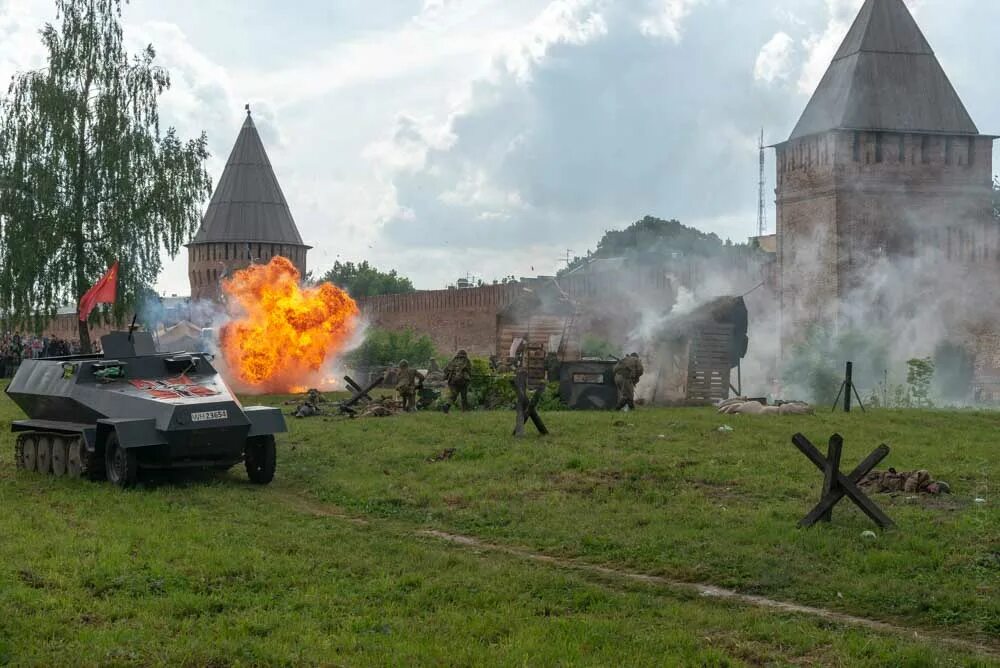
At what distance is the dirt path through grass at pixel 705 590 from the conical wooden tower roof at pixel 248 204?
4800cm

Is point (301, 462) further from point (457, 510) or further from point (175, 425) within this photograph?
point (457, 510)

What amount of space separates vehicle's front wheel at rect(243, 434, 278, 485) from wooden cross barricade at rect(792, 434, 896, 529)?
721cm

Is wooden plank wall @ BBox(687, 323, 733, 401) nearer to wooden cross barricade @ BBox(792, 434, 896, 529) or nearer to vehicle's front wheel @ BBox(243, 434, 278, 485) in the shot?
vehicle's front wheel @ BBox(243, 434, 278, 485)

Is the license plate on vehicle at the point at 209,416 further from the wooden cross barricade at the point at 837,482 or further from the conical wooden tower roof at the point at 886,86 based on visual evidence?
the conical wooden tower roof at the point at 886,86

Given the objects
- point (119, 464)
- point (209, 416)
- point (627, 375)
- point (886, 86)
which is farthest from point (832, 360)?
point (119, 464)

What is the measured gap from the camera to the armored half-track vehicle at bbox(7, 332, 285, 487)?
15414 millimetres

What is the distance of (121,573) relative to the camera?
9.95m

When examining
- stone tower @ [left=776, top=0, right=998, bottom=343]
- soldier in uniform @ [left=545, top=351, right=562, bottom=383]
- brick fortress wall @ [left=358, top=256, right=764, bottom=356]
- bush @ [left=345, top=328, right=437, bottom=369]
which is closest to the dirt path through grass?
soldier in uniform @ [left=545, top=351, right=562, bottom=383]

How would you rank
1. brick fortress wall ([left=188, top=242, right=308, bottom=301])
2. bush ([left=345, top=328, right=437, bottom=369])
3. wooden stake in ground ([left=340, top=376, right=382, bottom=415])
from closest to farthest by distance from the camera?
wooden stake in ground ([left=340, top=376, right=382, bottom=415])
bush ([left=345, top=328, right=437, bottom=369])
brick fortress wall ([left=188, top=242, right=308, bottom=301])

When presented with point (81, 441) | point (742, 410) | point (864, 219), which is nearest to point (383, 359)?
point (864, 219)

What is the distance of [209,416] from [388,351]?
28.1 meters

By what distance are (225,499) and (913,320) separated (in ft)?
109

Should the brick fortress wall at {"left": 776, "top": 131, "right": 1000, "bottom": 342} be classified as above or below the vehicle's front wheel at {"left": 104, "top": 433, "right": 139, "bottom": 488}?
above

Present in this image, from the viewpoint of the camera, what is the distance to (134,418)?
51.0 ft
